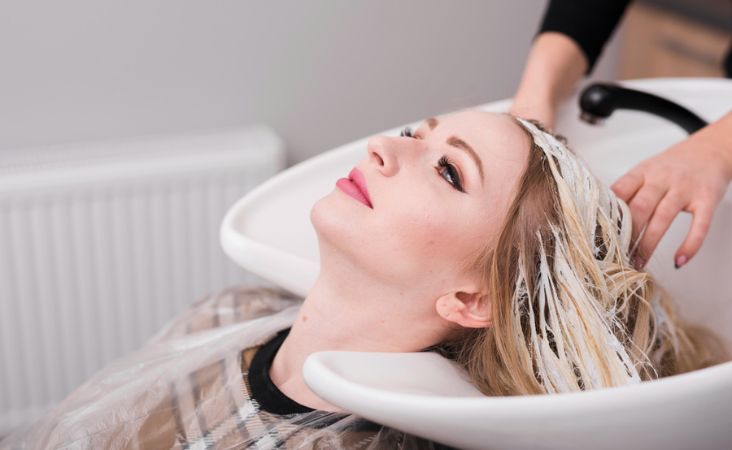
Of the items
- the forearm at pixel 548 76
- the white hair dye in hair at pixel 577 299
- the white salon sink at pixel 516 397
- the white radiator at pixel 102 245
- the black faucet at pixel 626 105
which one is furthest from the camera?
the white radiator at pixel 102 245

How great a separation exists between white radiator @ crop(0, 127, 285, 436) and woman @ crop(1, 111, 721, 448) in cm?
69

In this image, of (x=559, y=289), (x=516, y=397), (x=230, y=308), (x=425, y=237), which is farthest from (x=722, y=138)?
(x=230, y=308)

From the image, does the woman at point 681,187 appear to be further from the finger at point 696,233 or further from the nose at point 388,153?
the nose at point 388,153

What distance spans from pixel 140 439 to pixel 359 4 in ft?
3.87

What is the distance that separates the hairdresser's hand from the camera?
1142 millimetres

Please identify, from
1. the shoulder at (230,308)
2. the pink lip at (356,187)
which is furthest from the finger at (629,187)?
the shoulder at (230,308)

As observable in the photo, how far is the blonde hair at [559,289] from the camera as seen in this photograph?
1.03 metres

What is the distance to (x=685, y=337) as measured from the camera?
4.00ft

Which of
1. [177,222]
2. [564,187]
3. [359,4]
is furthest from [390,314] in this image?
[359,4]

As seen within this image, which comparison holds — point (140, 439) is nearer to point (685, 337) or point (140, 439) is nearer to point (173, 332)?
point (173, 332)

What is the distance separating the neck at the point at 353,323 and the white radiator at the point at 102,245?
785mm

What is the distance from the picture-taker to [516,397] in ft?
2.67

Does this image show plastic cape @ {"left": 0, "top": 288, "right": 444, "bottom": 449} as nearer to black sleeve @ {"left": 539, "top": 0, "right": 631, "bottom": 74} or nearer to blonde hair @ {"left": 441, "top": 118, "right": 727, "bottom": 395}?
blonde hair @ {"left": 441, "top": 118, "right": 727, "bottom": 395}

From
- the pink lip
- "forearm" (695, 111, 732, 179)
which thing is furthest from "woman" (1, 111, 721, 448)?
"forearm" (695, 111, 732, 179)
